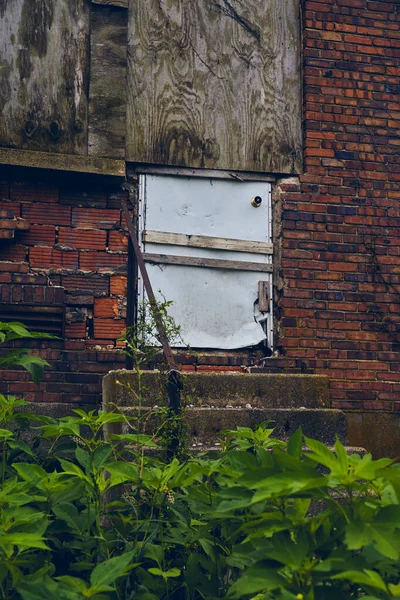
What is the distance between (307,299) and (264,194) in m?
0.92

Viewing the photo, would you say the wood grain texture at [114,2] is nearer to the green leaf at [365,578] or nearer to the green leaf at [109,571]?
the green leaf at [109,571]

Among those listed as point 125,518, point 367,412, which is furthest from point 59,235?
point 125,518

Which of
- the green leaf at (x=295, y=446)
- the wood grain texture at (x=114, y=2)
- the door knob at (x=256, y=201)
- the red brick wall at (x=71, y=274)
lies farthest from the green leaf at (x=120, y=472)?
the wood grain texture at (x=114, y=2)

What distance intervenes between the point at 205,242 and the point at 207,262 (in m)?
0.16

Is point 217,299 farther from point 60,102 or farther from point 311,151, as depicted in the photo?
point 60,102

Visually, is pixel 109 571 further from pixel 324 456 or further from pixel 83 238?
pixel 83 238

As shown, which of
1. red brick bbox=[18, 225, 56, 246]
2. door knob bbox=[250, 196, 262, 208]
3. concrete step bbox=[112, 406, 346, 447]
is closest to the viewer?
concrete step bbox=[112, 406, 346, 447]

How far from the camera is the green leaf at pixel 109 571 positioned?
5.59 ft

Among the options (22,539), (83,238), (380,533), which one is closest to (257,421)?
(83,238)

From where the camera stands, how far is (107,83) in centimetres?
645

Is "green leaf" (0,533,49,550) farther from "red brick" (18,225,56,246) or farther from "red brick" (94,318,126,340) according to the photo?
"red brick" (18,225,56,246)

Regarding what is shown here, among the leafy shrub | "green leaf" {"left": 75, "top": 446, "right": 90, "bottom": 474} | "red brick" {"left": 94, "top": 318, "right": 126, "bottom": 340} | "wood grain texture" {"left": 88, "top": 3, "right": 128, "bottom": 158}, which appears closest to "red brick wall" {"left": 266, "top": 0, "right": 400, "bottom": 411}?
"red brick" {"left": 94, "top": 318, "right": 126, "bottom": 340}

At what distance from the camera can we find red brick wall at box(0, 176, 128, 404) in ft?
20.0

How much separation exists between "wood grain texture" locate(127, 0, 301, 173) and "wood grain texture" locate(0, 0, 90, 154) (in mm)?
402
